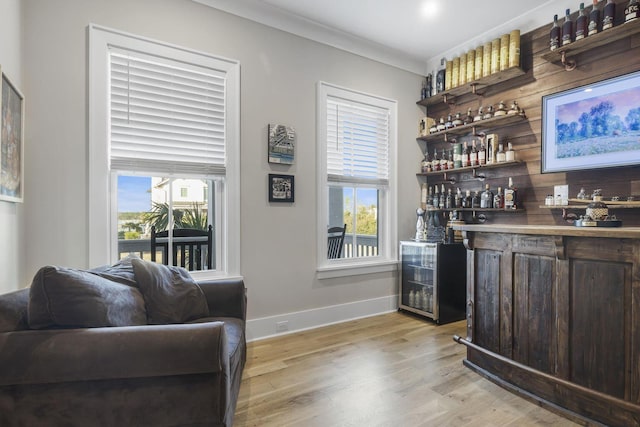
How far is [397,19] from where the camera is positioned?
3338 millimetres

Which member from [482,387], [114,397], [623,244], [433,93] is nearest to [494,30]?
[433,93]

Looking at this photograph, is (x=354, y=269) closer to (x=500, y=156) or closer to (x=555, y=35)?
(x=500, y=156)

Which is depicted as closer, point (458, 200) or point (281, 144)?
point (281, 144)

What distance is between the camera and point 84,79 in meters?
2.44

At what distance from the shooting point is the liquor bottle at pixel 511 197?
329cm

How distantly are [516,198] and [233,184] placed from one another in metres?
2.72

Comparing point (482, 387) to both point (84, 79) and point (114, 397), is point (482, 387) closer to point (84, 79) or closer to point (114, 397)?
point (114, 397)

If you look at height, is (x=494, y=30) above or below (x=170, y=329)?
above

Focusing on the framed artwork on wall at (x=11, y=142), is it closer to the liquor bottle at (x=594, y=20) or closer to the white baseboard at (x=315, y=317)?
the white baseboard at (x=315, y=317)

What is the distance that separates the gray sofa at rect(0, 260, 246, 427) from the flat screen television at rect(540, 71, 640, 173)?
10.2 ft

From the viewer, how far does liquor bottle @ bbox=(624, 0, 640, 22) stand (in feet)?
8.06

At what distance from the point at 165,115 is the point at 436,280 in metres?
3.04

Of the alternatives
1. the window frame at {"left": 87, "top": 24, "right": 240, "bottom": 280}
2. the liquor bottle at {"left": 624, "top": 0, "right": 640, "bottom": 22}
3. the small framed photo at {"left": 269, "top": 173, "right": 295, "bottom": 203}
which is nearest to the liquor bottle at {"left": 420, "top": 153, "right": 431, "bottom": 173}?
the small framed photo at {"left": 269, "top": 173, "right": 295, "bottom": 203}

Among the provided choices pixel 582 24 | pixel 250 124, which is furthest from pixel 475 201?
pixel 250 124
